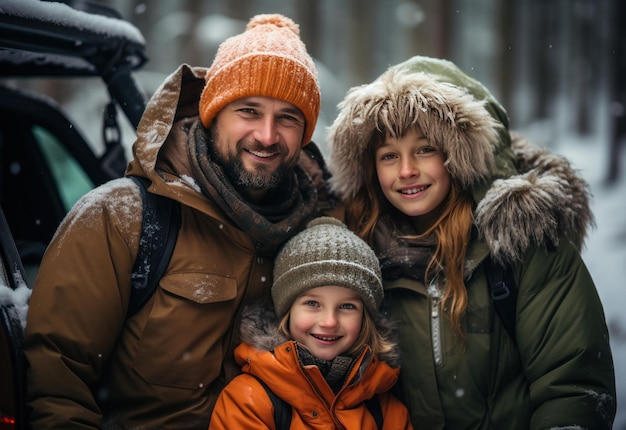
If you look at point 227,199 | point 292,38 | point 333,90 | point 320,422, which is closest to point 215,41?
point 333,90

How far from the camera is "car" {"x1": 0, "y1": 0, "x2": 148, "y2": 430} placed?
206cm

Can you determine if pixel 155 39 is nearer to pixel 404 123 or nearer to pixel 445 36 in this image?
pixel 445 36

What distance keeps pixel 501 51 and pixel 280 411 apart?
927 cm

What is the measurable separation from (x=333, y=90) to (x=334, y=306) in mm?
6744

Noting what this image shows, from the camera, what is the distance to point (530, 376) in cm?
246

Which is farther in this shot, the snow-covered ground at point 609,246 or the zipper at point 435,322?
the snow-covered ground at point 609,246

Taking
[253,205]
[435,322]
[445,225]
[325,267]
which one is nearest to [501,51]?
[445,225]

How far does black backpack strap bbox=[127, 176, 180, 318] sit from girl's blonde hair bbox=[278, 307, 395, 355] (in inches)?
22.9

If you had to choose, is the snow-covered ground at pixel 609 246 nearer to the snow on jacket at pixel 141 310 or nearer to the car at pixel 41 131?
the snow on jacket at pixel 141 310

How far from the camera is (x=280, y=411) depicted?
7.74ft

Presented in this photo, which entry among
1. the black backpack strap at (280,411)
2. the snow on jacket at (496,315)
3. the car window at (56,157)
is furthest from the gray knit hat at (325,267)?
the car window at (56,157)

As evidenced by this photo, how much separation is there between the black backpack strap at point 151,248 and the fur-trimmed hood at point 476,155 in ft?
3.19

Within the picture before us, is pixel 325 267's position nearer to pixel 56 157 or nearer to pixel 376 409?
pixel 376 409

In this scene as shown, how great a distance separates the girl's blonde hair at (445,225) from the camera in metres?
2.55
